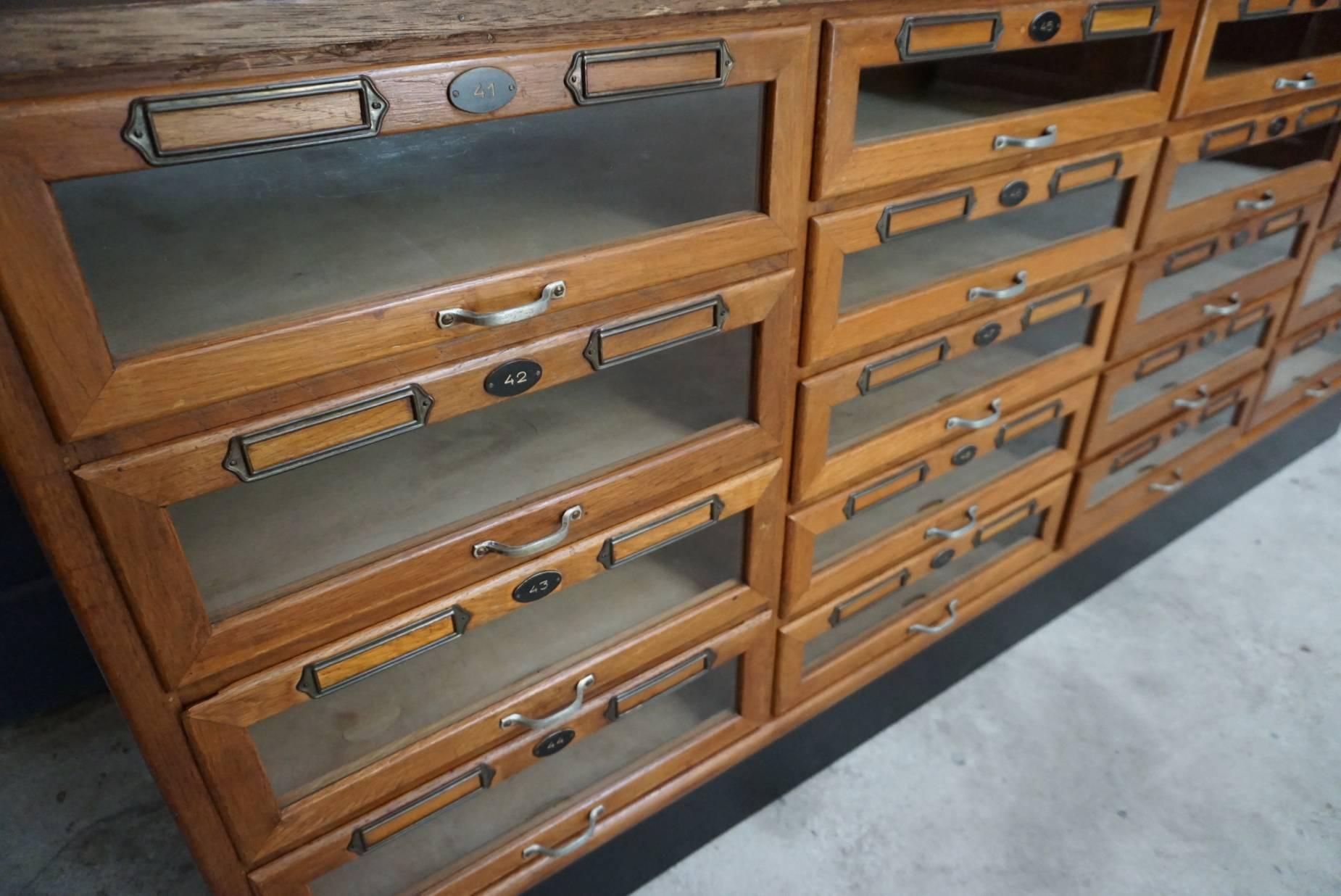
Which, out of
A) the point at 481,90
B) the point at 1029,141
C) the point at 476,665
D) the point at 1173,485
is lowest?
the point at 1173,485

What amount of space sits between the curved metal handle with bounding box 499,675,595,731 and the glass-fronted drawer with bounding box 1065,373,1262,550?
0.96 meters

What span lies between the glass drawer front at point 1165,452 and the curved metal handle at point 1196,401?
0.18 ft

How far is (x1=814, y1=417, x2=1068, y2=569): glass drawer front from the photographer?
122 centimetres

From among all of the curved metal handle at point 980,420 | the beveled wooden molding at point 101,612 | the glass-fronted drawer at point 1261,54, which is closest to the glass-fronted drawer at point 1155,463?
the curved metal handle at point 980,420

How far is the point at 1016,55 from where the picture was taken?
1.02 meters

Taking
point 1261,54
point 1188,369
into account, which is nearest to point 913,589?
point 1188,369

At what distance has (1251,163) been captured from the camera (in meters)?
1.50

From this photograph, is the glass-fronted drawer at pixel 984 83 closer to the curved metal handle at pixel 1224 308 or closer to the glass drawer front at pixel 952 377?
the glass drawer front at pixel 952 377

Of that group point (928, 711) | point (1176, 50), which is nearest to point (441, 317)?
point (1176, 50)

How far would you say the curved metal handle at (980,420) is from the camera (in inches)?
46.3

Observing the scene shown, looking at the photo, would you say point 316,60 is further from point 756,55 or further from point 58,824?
point 58,824

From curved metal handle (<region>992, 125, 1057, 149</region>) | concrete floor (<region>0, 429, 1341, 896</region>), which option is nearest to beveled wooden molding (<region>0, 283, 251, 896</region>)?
concrete floor (<region>0, 429, 1341, 896</region>)

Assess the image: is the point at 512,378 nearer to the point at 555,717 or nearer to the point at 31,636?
→ the point at 555,717

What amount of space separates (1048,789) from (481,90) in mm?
1305
